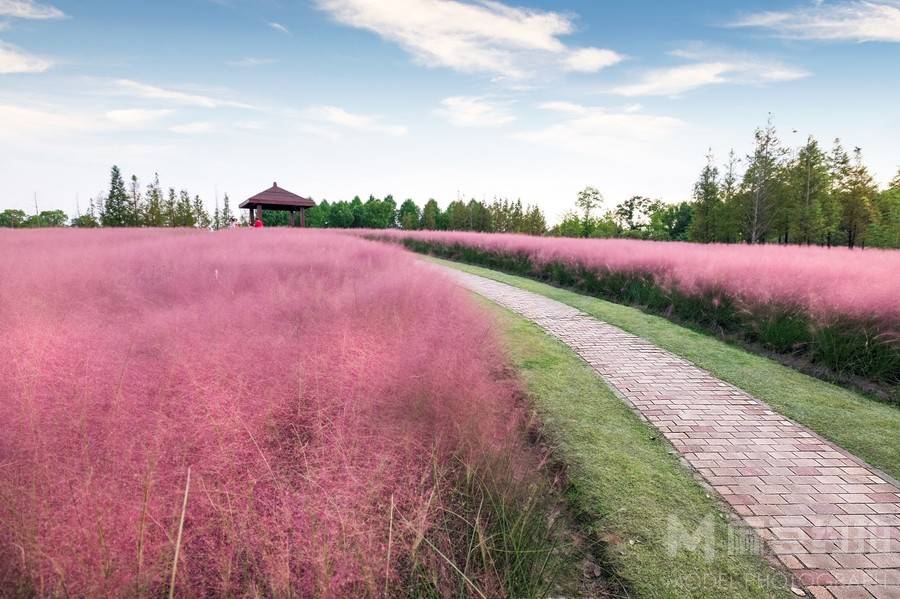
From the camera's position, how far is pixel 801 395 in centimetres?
478

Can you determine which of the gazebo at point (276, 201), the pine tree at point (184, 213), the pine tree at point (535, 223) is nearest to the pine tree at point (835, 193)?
the pine tree at point (535, 223)

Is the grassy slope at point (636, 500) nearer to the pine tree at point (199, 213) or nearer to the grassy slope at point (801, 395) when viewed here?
the grassy slope at point (801, 395)

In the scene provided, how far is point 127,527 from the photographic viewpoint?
1582 mm

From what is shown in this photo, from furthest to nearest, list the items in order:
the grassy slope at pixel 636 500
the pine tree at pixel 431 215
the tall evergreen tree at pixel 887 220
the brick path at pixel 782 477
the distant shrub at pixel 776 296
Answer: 1. the pine tree at pixel 431 215
2. the tall evergreen tree at pixel 887 220
3. the distant shrub at pixel 776 296
4. the brick path at pixel 782 477
5. the grassy slope at pixel 636 500

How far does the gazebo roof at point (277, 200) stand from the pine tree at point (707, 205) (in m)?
29.2

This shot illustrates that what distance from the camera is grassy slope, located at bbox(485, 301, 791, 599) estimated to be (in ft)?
7.45

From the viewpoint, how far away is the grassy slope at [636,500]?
2270 mm

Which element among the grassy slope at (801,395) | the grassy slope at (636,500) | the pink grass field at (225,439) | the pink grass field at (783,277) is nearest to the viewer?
the pink grass field at (225,439)

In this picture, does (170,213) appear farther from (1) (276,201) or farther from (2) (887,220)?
(2) (887,220)

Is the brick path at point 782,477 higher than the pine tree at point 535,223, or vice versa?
the pine tree at point 535,223

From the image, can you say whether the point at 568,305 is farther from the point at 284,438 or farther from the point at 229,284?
the point at 284,438

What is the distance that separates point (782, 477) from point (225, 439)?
3.81 meters

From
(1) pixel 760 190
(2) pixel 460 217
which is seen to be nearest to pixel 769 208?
(1) pixel 760 190

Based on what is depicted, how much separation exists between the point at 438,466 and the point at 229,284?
11.6 feet
